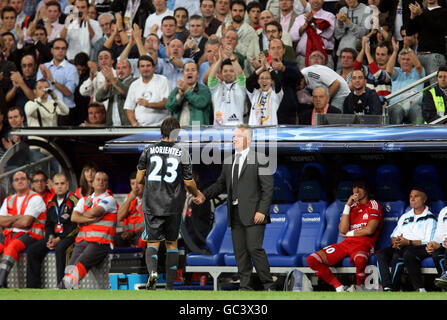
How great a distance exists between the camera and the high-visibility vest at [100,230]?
1204 cm

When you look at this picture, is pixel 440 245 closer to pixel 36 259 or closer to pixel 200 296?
pixel 200 296

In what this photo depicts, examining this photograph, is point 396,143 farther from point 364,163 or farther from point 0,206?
point 0,206

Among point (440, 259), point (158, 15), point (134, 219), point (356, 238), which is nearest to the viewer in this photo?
point (440, 259)

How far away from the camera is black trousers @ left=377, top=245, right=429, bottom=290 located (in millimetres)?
10597

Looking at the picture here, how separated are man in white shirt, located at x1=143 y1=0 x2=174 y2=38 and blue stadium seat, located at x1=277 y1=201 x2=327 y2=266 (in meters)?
4.91

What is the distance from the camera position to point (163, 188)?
1002 centimetres

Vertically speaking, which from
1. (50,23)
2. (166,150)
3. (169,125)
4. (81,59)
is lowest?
(166,150)

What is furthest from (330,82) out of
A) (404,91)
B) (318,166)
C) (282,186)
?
(282,186)

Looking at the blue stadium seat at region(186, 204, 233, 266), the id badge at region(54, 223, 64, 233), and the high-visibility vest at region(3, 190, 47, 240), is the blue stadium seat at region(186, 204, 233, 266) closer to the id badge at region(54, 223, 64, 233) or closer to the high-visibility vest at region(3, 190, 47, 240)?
the id badge at region(54, 223, 64, 233)

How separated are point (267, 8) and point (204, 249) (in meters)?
4.51

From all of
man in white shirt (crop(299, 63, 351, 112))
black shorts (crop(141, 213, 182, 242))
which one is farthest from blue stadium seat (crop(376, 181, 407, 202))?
black shorts (crop(141, 213, 182, 242))

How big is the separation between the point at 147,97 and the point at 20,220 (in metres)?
2.63

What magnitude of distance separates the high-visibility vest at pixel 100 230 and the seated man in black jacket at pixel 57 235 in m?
0.52
